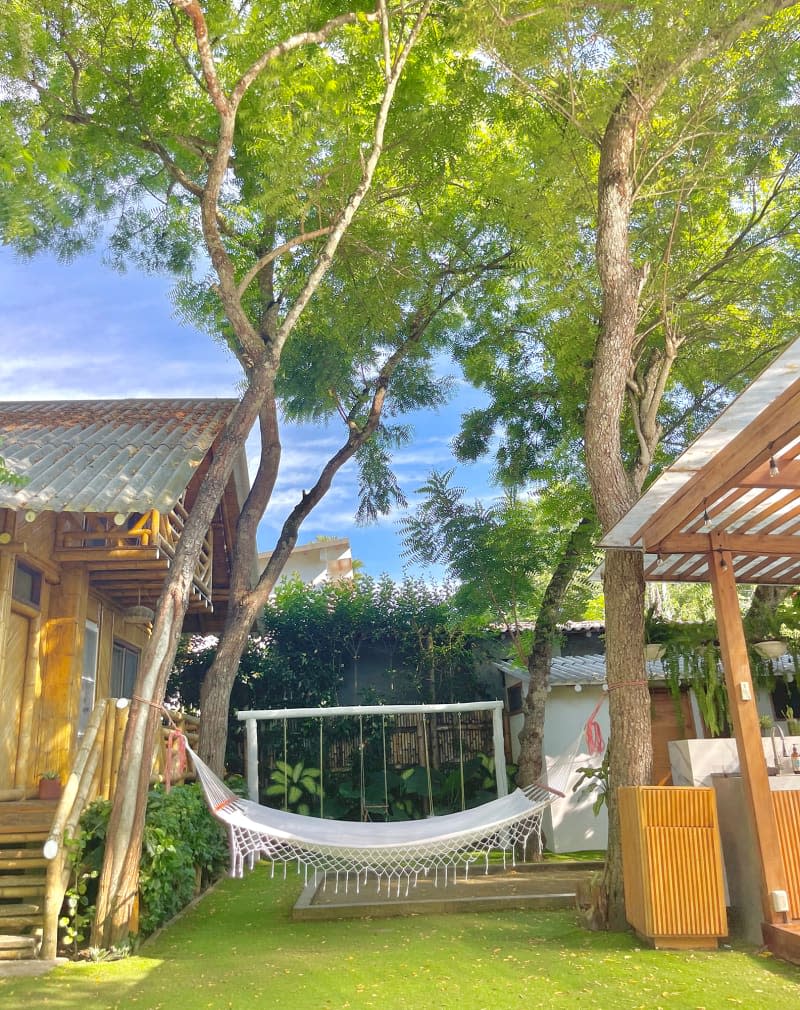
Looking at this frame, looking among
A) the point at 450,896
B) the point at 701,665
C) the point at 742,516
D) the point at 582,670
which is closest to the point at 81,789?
the point at 450,896

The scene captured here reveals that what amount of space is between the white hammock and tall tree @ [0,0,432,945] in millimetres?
567

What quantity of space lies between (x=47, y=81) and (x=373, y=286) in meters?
3.64

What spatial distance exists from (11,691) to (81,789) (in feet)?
6.01

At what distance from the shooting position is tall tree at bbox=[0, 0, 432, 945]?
5027 mm

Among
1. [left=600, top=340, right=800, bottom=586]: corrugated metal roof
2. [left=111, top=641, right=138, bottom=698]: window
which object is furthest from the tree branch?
[left=111, top=641, right=138, bottom=698]: window

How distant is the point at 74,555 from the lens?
6461 mm

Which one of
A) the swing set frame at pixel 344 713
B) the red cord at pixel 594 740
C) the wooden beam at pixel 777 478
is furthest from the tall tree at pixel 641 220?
the red cord at pixel 594 740

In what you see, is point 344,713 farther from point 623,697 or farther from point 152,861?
point 623,697

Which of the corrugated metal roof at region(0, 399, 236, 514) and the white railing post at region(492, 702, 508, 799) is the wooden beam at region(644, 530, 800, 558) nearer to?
the white railing post at region(492, 702, 508, 799)

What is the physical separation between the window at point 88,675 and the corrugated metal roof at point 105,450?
163 centimetres

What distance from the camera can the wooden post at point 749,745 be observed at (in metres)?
3.81

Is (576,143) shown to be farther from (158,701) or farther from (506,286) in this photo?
Result: (158,701)

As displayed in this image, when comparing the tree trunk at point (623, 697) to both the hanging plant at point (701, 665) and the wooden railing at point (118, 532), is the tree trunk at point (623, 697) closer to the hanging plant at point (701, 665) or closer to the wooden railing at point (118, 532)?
the hanging plant at point (701, 665)

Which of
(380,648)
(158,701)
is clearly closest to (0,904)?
(158,701)
